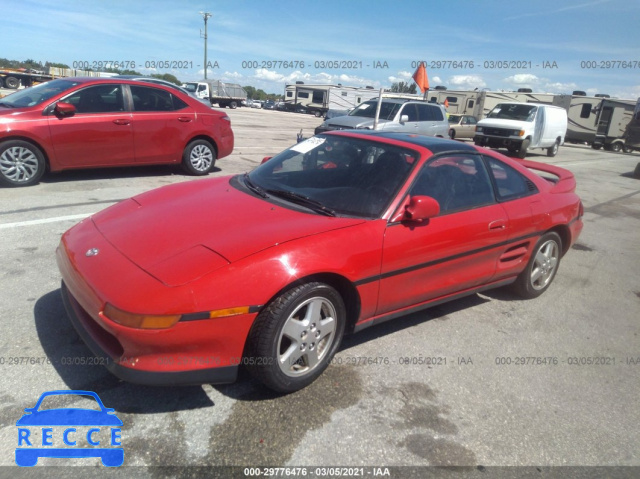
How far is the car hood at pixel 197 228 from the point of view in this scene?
8.15ft

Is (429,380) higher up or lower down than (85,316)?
lower down

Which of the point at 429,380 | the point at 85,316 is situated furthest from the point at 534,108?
the point at 85,316

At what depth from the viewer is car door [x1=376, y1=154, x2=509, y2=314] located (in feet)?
10.1

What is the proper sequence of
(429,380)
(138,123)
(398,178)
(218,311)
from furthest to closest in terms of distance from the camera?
(138,123) → (398,178) → (429,380) → (218,311)

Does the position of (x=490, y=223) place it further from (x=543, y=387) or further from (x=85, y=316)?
(x=85, y=316)

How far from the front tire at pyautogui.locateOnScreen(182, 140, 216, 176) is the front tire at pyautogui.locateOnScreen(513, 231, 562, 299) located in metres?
5.83

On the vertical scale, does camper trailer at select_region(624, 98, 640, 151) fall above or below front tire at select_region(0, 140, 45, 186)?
above

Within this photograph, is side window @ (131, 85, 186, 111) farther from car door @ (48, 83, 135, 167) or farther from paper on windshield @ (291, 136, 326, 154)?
paper on windshield @ (291, 136, 326, 154)

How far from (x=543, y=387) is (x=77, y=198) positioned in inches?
233

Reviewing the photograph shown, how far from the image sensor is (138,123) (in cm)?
732

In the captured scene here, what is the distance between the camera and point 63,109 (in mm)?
6539

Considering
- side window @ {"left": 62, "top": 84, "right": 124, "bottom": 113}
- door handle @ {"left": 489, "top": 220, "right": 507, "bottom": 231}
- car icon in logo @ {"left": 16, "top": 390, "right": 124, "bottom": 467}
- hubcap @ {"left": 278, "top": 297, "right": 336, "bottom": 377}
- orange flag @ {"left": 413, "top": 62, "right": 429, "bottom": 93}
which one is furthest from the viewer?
orange flag @ {"left": 413, "top": 62, "right": 429, "bottom": 93}

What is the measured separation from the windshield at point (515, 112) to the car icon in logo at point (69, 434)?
18334 mm

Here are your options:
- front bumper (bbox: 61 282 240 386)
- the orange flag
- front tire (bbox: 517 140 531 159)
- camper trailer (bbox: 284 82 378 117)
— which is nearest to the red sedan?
front bumper (bbox: 61 282 240 386)
